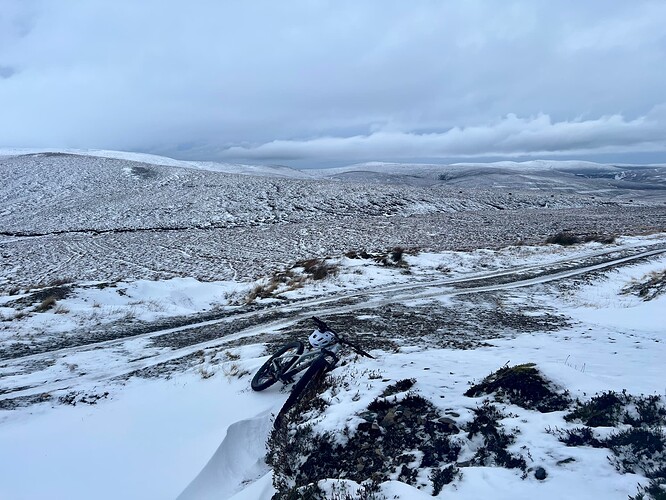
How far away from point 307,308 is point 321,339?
6634mm

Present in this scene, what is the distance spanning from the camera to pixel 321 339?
9.45 meters

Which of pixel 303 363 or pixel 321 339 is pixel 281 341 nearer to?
pixel 321 339

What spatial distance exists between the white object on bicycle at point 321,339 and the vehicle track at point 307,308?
12.9 feet

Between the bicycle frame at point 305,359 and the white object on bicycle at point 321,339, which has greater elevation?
the white object on bicycle at point 321,339

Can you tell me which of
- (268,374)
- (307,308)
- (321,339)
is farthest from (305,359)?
(307,308)

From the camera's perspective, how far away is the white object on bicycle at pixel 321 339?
9.42 meters

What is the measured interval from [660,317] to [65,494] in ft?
50.1

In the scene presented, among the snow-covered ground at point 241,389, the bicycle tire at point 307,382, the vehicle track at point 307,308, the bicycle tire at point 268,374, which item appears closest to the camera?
the snow-covered ground at point 241,389

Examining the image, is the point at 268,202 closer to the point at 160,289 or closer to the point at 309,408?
the point at 160,289

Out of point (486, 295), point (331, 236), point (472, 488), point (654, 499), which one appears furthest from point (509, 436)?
point (331, 236)

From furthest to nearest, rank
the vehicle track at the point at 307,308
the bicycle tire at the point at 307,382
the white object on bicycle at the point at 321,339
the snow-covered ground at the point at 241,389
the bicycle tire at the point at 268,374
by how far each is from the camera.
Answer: the vehicle track at the point at 307,308, the white object on bicycle at the point at 321,339, the bicycle tire at the point at 268,374, the bicycle tire at the point at 307,382, the snow-covered ground at the point at 241,389

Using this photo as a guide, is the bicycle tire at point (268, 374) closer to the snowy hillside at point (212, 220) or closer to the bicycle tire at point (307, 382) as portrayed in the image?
the bicycle tire at point (307, 382)

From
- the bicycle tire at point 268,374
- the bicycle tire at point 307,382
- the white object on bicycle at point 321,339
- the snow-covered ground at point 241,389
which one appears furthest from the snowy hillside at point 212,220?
the bicycle tire at point 307,382

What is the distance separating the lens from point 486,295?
686 inches
